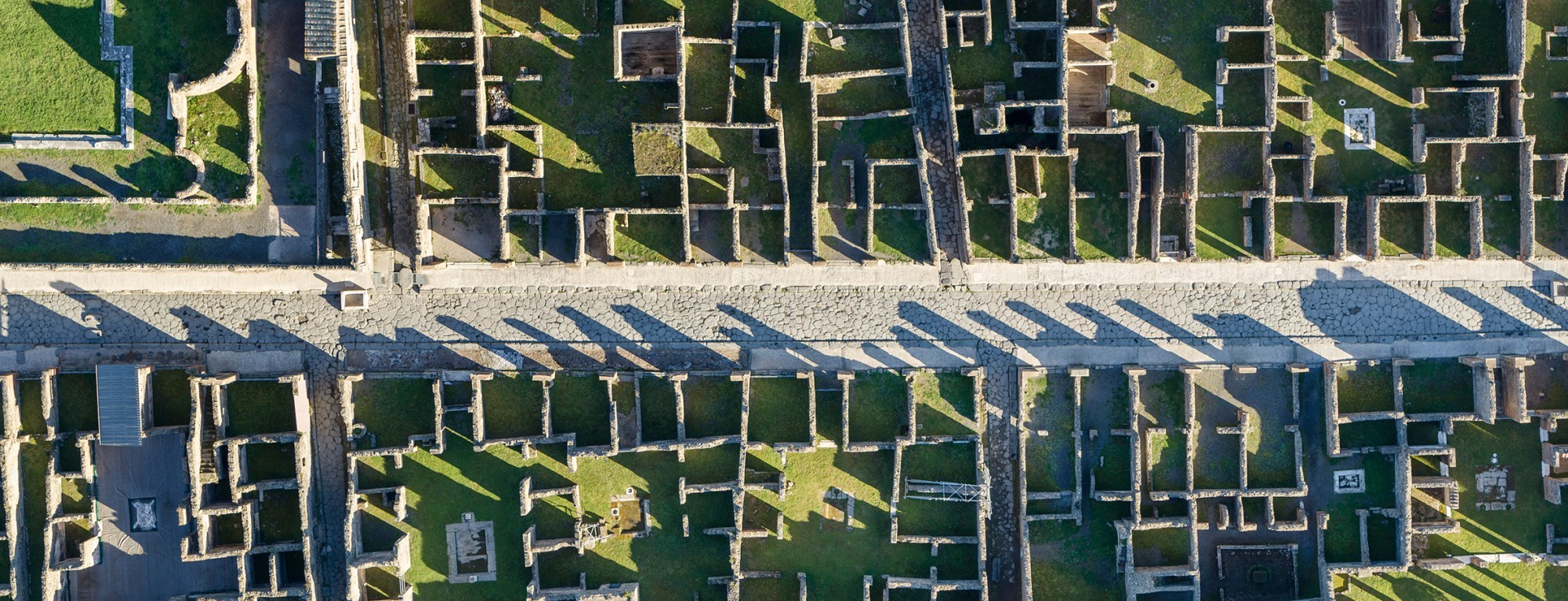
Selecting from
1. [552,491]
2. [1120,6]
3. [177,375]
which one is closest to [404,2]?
[177,375]

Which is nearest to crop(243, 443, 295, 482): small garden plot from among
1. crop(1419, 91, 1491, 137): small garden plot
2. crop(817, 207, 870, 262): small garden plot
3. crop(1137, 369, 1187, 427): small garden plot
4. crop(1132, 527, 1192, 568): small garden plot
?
crop(817, 207, 870, 262): small garden plot

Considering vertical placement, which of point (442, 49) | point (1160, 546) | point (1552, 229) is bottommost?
point (1160, 546)

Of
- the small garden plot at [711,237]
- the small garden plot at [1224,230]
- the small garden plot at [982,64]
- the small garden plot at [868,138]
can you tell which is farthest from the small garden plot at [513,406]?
the small garden plot at [1224,230]

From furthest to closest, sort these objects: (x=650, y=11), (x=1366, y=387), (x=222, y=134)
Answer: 1. (x=1366, y=387)
2. (x=222, y=134)
3. (x=650, y=11)

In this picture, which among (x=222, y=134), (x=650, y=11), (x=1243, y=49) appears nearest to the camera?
(x=650, y=11)

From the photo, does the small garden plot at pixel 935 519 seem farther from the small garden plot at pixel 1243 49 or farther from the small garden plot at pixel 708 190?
the small garden plot at pixel 1243 49

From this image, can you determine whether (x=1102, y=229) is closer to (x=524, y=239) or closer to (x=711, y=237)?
(x=711, y=237)

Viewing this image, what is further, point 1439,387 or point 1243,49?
point 1439,387

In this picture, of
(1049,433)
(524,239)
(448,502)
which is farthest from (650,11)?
(1049,433)

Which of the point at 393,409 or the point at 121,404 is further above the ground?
the point at 121,404
